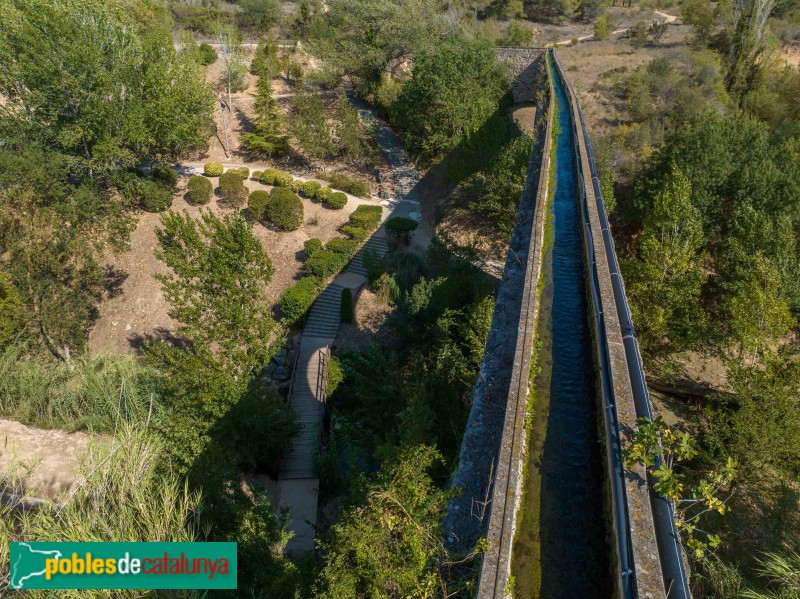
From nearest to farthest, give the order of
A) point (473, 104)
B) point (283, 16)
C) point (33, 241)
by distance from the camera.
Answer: point (33, 241) < point (473, 104) < point (283, 16)

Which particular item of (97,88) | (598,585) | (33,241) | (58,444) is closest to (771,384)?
(598,585)

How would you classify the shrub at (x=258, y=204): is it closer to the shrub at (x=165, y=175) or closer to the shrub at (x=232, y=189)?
the shrub at (x=232, y=189)

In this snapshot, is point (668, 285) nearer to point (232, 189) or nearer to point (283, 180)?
point (283, 180)

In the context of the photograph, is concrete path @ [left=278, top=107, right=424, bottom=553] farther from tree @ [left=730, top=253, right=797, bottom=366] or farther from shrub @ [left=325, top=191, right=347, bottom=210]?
tree @ [left=730, top=253, right=797, bottom=366]

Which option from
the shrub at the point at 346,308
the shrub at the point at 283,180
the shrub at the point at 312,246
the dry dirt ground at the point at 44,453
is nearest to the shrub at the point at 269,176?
the shrub at the point at 283,180

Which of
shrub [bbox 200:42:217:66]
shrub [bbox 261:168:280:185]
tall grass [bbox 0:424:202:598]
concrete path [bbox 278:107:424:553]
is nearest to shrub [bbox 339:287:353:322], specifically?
concrete path [bbox 278:107:424:553]

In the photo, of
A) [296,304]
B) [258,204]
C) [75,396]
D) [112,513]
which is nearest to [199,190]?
[258,204]

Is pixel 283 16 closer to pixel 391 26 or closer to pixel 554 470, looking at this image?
pixel 391 26
